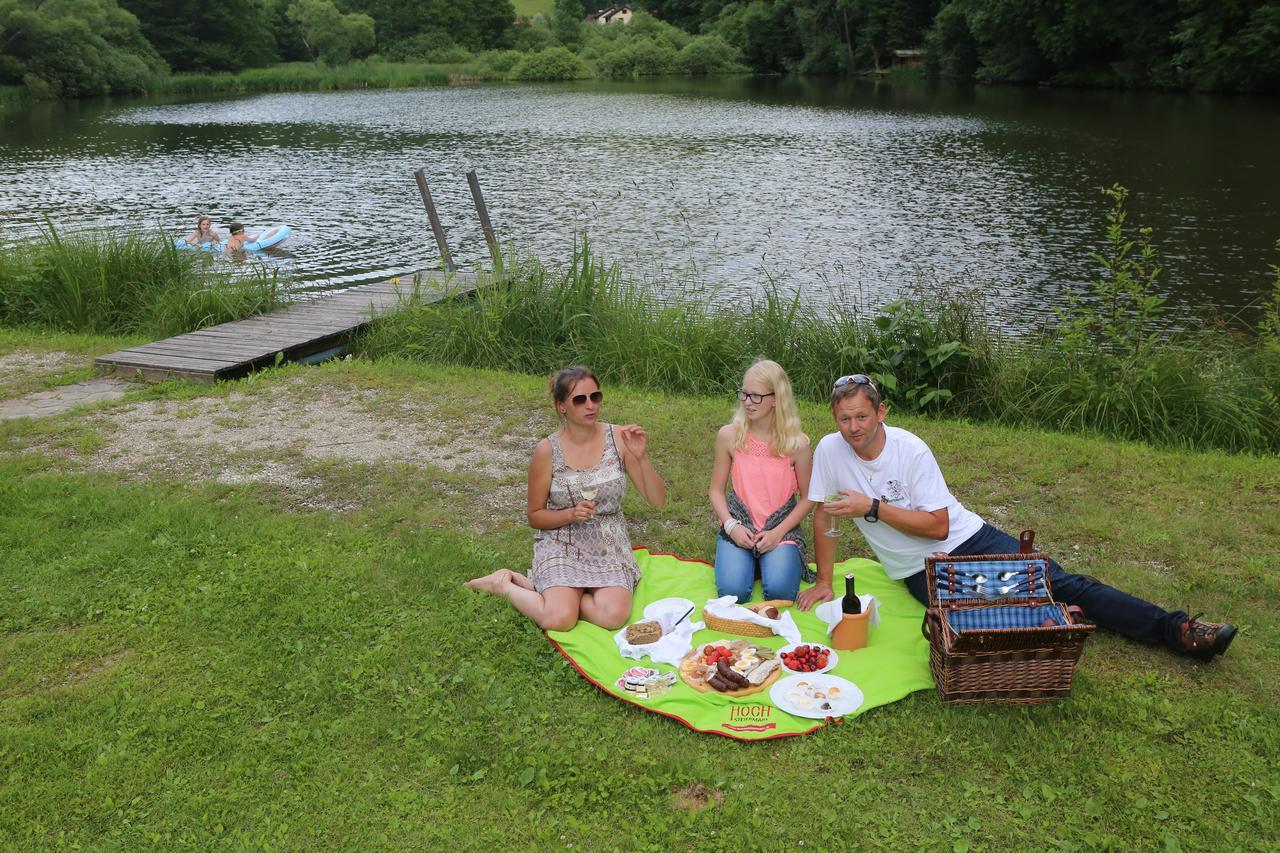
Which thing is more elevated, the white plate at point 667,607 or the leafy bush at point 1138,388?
the leafy bush at point 1138,388

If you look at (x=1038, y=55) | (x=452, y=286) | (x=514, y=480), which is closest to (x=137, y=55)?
(x=1038, y=55)

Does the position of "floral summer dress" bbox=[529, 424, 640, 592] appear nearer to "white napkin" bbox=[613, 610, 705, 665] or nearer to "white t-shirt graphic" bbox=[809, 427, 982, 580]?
"white napkin" bbox=[613, 610, 705, 665]

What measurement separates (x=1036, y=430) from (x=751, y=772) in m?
5.40

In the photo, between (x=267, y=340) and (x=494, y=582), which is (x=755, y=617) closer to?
(x=494, y=582)

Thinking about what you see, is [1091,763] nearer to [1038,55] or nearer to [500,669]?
[500,669]

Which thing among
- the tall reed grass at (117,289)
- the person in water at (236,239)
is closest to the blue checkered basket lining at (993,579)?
the tall reed grass at (117,289)

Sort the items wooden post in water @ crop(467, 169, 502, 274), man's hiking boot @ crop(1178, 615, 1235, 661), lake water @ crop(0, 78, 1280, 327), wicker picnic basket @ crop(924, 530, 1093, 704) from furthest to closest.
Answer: lake water @ crop(0, 78, 1280, 327)
wooden post in water @ crop(467, 169, 502, 274)
man's hiking boot @ crop(1178, 615, 1235, 661)
wicker picnic basket @ crop(924, 530, 1093, 704)

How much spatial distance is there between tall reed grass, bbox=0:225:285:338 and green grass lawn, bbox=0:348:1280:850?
19.2 ft

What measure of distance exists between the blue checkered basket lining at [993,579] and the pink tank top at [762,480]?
3.71 feet

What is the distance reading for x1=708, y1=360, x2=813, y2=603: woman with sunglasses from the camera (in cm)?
539

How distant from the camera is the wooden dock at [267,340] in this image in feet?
31.9

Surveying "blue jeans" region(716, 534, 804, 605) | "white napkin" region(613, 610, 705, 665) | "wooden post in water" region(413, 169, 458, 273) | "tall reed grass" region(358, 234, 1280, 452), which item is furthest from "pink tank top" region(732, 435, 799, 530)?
"wooden post in water" region(413, 169, 458, 273)

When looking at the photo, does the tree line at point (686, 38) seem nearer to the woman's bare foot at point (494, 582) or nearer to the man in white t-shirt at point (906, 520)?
the man in white t-shirt at point (906, 520)

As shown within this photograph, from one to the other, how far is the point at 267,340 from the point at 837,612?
787cm
